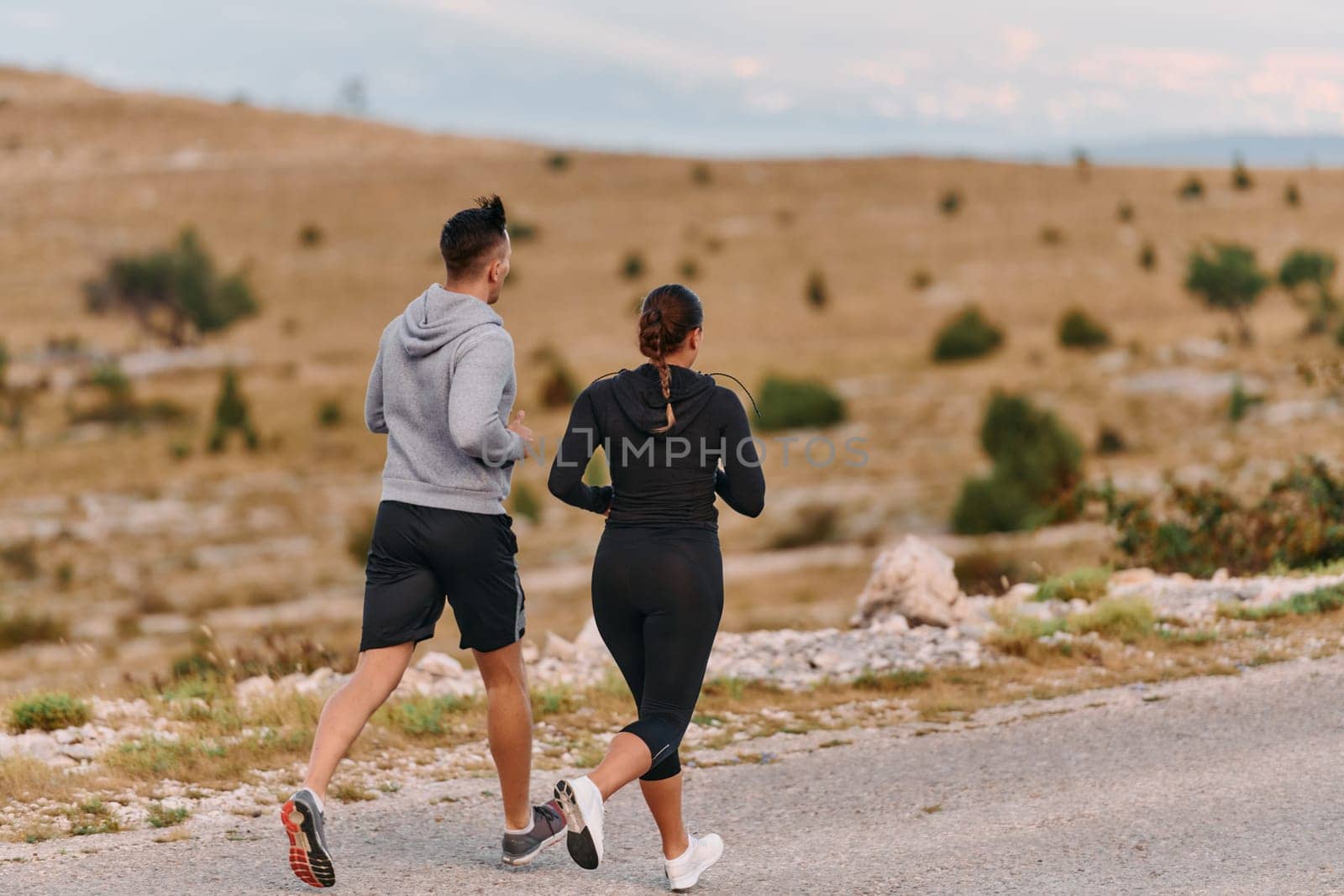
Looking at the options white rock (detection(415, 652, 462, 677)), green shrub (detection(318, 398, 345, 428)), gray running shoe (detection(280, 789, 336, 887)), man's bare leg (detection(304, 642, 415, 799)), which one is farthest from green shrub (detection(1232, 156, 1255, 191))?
gray running shoe (detection(280, 789, 336, 887))

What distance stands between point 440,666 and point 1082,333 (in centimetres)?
3368

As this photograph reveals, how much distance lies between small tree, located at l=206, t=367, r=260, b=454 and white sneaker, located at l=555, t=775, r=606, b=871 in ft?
97.6

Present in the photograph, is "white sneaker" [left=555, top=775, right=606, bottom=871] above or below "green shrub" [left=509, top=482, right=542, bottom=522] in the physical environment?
above

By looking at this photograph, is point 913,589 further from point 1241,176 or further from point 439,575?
point 1241,176

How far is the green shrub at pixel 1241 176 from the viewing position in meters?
62.1

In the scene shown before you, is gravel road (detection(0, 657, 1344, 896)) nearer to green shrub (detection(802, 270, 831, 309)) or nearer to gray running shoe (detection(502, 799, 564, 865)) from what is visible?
gray running shoe (detection(502, 799, 564, 865))

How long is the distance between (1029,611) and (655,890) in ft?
21.4

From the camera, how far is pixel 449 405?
A: 15.1 feet

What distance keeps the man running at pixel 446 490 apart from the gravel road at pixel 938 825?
77 centimetres

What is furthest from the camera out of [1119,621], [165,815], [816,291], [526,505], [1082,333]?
[816,291]

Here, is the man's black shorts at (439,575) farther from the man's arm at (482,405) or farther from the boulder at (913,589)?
the boulder at (913,589)

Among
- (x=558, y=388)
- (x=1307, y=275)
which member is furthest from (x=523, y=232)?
(x=1307, y=275)

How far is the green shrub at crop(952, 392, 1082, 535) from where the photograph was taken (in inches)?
925

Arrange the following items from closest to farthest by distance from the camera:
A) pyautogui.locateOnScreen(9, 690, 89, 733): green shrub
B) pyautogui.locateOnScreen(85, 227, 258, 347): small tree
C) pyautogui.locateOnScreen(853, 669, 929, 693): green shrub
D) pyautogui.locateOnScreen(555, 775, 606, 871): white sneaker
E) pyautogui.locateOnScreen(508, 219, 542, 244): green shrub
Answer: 1. pyautogui.locateOnScreen(555, 775, 606, 871): white sneaker
2. pyautogui.locateOnScreen(9, 690, 89, 733): green shrub
3. pyautogui.locateOnScreen(853, 669, 929, 693): green shrub
4. pyautogui.locateOnScreen(85, 227, 258, 347): small tree
5. pyautogui.locateOnScreen(508, 219, 542, 244): green shrub
